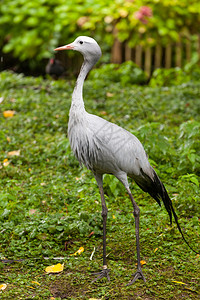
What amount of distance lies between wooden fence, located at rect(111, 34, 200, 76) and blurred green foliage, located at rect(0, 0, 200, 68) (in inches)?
7.2

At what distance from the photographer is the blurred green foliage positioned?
30.7 feet

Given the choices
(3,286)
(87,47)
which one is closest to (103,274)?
(3,286)

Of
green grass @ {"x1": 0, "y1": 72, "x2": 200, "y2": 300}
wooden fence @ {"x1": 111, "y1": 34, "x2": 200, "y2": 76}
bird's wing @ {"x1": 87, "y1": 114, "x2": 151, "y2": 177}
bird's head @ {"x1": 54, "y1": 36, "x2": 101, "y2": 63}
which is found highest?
bird's head @ {"x1": 54, "y1": 36, "x2": 101, "y2": 63}

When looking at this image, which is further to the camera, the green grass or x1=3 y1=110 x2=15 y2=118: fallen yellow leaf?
x1=3 y1=110 x2=15 y2=118: fallen yellow leaf

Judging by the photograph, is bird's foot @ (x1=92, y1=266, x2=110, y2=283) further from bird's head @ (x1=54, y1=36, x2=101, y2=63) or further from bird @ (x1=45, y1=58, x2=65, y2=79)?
bird @ (x1=45, y1=58, x2=65, y2=79)

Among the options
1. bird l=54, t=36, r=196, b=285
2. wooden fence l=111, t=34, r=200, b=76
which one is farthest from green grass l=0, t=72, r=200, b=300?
wooden fence l=111, t=34, r=200, b=76

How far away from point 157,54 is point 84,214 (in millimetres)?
6738

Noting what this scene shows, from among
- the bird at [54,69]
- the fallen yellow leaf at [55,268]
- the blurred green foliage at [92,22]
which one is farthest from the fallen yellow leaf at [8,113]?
the fallen yellow leaf at [55,268]

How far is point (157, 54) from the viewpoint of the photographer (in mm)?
9875

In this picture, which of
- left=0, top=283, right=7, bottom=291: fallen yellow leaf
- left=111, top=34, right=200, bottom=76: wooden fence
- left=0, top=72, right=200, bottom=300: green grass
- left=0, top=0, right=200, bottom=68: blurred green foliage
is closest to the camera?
left=0, top=283, right=7, bottom=291: fallen yellow leaf

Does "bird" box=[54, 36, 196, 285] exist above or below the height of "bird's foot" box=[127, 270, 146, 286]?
above

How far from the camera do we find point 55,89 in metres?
7.87

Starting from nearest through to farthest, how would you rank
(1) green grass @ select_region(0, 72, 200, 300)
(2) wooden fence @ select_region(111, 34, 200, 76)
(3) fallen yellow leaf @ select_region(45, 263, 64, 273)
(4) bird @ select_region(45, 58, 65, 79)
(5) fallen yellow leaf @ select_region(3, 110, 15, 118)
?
(1) green grass @ select_region(0, 72, 200, 300) < (3) fallen yellow leaf @ select_region(45, 263, 64, 273) < (5) fallen yellow leaf @ select_region(3, 110, 15, 118) < (4) bird @ select_region(45, 58, 65, 79) < (2) wooden fence @ select_region(111, 34, 200, 76)

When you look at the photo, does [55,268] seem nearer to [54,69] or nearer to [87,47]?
[87,47]
